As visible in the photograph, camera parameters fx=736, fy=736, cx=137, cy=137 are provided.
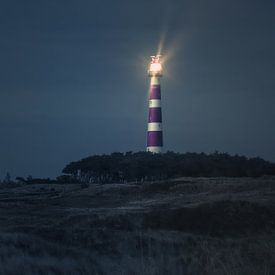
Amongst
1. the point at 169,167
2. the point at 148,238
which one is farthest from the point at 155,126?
the point at 148,238

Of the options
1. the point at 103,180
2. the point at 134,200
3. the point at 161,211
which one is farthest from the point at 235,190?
the point at 103,180

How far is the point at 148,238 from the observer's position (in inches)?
755

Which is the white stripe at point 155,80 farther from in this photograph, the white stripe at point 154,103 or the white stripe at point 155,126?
the white stripe at point 155,126

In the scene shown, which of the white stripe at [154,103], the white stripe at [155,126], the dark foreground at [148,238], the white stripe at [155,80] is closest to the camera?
the dark foreground at [148,238]

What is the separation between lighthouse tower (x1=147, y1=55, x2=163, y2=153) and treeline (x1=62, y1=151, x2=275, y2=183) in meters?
1.04

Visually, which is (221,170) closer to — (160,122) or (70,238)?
(160,122)

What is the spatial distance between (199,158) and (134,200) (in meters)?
27.7

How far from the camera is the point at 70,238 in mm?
20125

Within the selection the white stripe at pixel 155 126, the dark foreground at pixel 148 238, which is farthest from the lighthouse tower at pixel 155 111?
the dark foreground at pixel 148 238

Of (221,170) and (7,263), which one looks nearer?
(7,263)

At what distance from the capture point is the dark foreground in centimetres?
1267

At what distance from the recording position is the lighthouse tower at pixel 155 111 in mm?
66750

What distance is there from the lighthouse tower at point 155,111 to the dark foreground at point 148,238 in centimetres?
2613

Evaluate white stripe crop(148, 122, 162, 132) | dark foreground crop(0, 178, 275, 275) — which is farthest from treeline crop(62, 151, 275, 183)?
dark foreground crop(0, 178, 275, 275)
